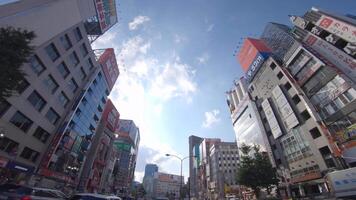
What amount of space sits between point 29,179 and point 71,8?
102 feet

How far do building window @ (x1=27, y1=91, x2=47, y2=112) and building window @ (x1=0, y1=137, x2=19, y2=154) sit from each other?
5.82 metres

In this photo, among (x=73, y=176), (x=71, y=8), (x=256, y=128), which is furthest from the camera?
(x=256, y=128)

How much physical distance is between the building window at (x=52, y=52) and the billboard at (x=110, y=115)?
113 feet

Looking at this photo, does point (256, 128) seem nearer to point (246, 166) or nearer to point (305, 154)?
point (305, 154)

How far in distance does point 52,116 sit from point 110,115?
3401 cm

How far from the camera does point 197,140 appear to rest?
17712cm

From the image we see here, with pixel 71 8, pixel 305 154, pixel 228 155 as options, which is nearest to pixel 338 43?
pixel 305 154

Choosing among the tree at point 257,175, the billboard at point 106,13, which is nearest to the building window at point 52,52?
the billboard at point 106,13

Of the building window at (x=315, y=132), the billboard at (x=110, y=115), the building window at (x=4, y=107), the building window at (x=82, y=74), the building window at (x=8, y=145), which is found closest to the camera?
the building window at (x=4, y=107)

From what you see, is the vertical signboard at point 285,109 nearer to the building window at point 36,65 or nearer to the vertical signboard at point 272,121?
the vertical signboard at point 272,121

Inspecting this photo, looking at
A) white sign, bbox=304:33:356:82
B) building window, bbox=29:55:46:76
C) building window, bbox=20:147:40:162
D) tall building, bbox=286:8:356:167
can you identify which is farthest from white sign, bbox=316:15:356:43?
building window, bbox=20:147:40:162

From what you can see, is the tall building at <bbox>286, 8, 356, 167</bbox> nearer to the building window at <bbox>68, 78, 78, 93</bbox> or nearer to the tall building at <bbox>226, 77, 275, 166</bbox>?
the tall building at <bbox>226, 77, 275, 166</bbox>

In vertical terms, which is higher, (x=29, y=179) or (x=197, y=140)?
(x=197, y=140)

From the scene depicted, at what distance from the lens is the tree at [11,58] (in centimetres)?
1289
